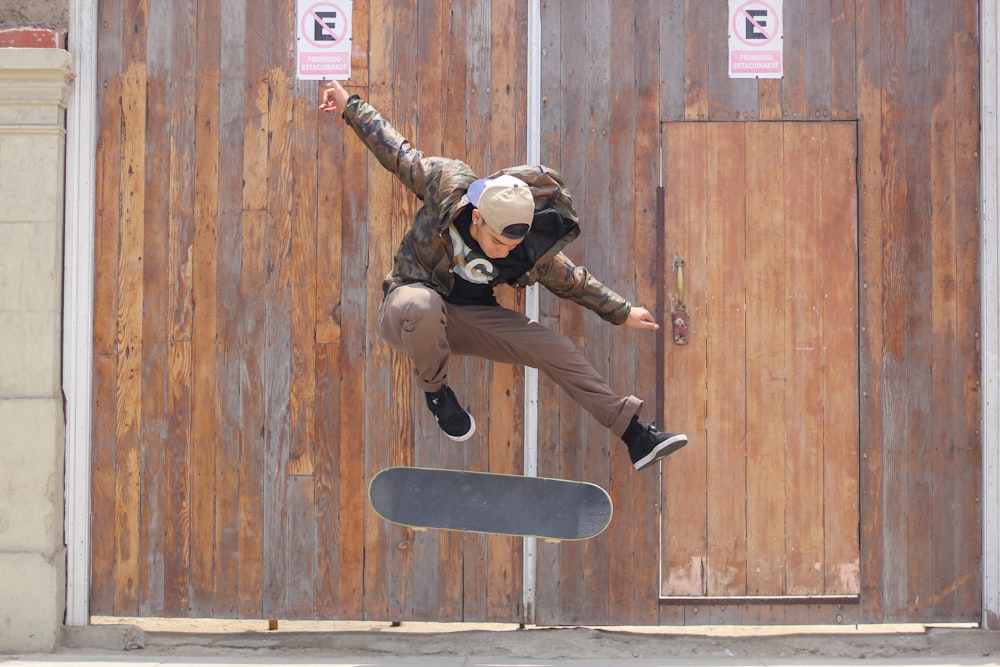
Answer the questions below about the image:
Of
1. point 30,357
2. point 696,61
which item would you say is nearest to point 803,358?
point 696,61

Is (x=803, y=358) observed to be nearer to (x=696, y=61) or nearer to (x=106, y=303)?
(x=696, y=61)

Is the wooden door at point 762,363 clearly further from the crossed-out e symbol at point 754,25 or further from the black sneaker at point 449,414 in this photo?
the black sneaker at point 449,414

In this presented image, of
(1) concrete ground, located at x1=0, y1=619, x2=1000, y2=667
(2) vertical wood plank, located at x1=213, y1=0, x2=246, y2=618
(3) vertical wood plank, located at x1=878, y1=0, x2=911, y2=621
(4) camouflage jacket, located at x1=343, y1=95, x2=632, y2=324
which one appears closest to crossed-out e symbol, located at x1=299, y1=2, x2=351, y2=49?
(2) vertical wood plank, located at x1=213, y1=0, x2=246, y2=618

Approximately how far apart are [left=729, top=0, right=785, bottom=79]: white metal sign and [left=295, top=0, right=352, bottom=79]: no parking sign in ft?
5.18

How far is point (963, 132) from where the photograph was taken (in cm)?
395

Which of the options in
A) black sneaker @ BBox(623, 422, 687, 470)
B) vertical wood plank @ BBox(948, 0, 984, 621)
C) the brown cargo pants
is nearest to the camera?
the brown cargo pants

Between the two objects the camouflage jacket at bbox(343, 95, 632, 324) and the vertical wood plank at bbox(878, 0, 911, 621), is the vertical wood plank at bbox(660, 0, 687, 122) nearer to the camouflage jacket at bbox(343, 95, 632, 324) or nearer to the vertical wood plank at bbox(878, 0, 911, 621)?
the camouflage jacket at bbox(343, 95, 632, 324)

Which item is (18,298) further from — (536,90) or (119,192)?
(536,90)

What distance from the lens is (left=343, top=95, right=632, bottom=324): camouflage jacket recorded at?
356 centimetres

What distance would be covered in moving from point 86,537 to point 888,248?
346cm

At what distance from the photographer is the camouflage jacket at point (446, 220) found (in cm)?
356

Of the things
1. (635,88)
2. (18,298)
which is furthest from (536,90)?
(18,298)

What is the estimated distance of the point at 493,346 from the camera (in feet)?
12.1

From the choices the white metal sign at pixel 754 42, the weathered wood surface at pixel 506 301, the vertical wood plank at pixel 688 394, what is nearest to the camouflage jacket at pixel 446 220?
the weathered wood surface at pixel 506 301
